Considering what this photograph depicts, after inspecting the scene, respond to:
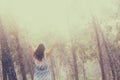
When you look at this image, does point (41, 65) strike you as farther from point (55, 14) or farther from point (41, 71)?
point (55, 14)

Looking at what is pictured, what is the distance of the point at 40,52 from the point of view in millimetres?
6871

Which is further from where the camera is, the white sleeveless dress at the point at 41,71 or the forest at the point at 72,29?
the forest at the point at 72,29

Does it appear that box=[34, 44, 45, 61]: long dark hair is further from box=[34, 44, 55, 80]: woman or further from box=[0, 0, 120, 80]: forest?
box=[0, 0, 120, 80]: forest

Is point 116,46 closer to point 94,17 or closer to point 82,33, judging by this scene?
point 82,33

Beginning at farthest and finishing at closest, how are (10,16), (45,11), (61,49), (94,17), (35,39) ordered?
(61,49) → (35,39) → (45,11) → (94,17) → (10,16)

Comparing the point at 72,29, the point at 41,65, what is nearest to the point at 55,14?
the point at 72,29

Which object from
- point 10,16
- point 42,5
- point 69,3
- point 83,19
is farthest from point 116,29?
point 10,16

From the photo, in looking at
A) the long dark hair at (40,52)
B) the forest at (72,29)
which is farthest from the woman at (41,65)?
the forest at (72,29)

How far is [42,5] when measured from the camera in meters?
32.3

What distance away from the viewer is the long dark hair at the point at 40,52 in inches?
270

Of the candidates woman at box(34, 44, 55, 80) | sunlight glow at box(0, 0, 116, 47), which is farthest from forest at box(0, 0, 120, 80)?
woman at box(34, 44, 55, 80)

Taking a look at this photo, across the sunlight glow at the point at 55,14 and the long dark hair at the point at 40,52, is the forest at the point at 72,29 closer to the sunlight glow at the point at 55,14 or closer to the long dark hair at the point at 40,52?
the sunlight glow at the point at 55,14

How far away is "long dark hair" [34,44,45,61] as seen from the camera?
6.86 meters

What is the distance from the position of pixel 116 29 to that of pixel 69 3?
4.82m
